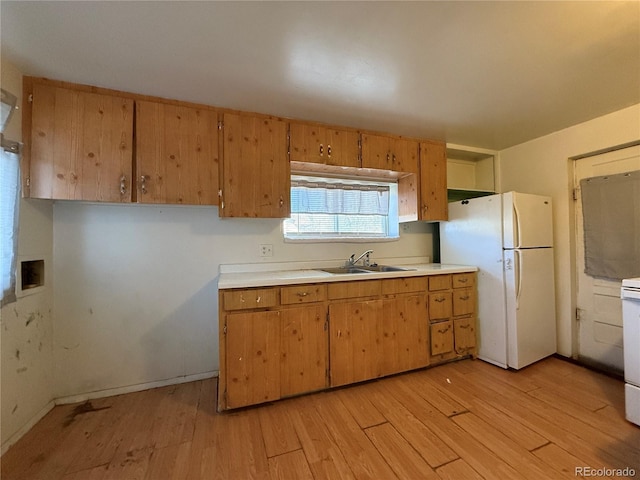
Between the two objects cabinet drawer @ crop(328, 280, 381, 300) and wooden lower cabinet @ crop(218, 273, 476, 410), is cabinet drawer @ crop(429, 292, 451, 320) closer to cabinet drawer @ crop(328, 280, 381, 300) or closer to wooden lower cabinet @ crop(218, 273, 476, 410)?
wooden lower cabinet @ crop(218, 273, 476, 410)

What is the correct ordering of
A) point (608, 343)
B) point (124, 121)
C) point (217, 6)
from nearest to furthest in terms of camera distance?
point (217, 6), point (124, 121), point (608, 343)

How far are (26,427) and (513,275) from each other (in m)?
3.68

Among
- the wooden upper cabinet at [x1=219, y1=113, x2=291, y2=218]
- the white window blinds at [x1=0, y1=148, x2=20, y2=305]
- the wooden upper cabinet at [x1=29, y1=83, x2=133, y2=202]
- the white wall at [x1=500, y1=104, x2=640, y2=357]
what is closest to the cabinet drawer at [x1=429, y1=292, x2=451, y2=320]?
the white wall at [x1=500, y1=104, x2=640, y2=357]

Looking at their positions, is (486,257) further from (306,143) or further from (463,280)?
(306,143)

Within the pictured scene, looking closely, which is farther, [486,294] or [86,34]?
[486,294]

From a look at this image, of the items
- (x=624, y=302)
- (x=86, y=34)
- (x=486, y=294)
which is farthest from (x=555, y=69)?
(x=86, y=34)

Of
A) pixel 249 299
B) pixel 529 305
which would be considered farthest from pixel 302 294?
pixel 529 305

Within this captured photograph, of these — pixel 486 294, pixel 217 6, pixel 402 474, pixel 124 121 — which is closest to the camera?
pixel 217 6

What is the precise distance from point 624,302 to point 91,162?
11.8 ft

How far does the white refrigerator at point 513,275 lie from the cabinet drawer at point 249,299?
2039 mm

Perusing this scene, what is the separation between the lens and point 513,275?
2.36 metres

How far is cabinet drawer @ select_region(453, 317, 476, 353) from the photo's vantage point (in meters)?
2.55

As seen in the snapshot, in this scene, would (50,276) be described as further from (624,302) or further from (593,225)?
(593,225)

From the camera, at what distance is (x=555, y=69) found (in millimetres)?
1678
